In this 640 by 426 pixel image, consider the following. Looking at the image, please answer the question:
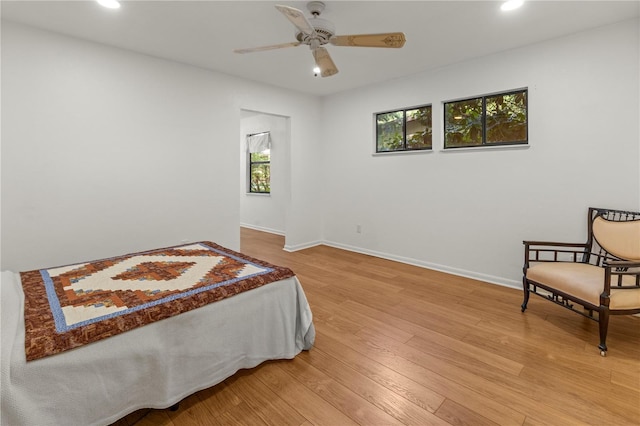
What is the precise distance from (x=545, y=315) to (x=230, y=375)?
2.69 meters

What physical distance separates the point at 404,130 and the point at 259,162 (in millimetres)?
3735

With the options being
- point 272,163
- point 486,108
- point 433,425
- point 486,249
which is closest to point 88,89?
point 272,163

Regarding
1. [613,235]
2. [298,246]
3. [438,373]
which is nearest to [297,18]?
[438,373]

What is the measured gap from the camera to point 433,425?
1508 mm

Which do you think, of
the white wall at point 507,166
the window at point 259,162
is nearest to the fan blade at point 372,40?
the white wall at point 507,166

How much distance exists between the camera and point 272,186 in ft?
21.3

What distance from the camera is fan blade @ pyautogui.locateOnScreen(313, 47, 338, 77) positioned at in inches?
93.3

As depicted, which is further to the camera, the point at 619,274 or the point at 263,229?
the point at 263,229

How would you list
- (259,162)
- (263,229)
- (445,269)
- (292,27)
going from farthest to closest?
1. (259,162)
2. (263,229)
3. (445,269)
4. (292,27)

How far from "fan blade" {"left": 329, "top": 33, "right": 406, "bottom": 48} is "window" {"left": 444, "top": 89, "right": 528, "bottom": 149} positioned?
77.4 inches

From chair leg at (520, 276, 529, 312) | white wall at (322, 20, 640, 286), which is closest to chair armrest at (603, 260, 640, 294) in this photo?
chair leg at (520, 276, 529, 312)

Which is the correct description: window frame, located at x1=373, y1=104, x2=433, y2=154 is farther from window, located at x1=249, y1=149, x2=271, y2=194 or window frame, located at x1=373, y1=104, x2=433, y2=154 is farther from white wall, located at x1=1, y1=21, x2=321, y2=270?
window, located at x1=249, y1=149, x2=271, y2=194

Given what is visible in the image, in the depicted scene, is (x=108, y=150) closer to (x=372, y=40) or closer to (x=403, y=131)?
(x=372, y=40)

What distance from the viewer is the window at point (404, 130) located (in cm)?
410
